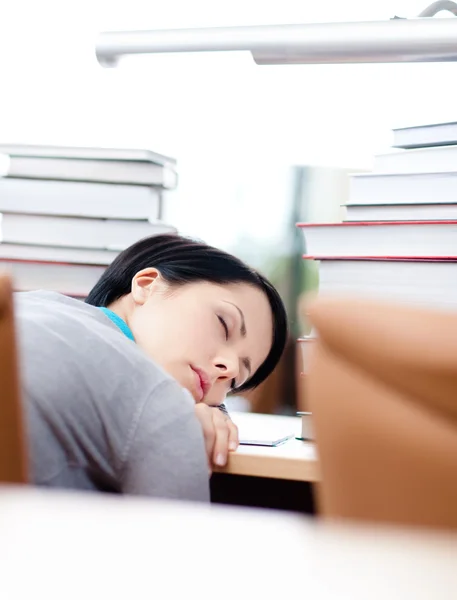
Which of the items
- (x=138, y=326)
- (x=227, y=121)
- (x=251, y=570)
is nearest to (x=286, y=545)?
(x=251, y=570)

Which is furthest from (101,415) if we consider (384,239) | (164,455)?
(384,239)

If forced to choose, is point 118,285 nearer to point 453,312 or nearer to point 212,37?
point 212,37

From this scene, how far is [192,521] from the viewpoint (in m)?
0.27

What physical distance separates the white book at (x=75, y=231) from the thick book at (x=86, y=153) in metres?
0.11

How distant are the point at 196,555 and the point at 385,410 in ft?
0.39

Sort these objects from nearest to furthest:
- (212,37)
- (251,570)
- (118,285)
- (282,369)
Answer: (251,570)
(212,37)
(118,285)
(282,369)

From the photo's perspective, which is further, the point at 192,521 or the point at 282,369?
the point at 282,369

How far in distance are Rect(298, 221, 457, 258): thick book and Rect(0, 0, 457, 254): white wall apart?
0.39m

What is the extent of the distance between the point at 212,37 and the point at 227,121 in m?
0.50

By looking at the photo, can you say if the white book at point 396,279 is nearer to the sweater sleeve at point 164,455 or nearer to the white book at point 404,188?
the white book at point 404,188

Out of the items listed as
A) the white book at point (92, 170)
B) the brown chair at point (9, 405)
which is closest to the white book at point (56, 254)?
the white book at point (92, 170)

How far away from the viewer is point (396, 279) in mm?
1018

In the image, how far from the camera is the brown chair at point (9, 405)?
1.26 ft

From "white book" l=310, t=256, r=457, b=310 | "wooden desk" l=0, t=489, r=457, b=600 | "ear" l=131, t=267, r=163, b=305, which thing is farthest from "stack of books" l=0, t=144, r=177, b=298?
"wooden desk" l=0, t=489, r=457, b=600
